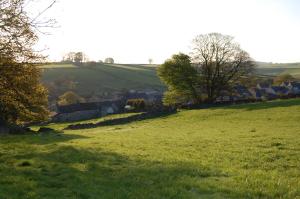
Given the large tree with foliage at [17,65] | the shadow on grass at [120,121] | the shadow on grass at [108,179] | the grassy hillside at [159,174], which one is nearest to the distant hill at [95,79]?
the shadow on grass at [120,121]

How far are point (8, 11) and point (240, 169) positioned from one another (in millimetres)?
13272

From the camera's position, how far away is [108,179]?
1337cm

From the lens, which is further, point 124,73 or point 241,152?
point 124,73

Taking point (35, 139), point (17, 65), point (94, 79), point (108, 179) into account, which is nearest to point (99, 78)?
point (94, 79)

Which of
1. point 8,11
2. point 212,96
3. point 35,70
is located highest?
point 8,11

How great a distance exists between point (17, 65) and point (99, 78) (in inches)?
5843

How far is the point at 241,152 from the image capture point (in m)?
19.3

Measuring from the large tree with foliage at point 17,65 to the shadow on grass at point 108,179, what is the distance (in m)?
5.57

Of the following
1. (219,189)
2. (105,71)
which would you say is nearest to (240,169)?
(219,189)

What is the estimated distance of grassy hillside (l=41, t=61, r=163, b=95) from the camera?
516 ft

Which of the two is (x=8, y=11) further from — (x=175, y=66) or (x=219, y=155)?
(x=175, y=66)

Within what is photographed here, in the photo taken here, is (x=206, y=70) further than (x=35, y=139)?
Yes

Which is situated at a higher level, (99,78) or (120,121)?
(99,78)

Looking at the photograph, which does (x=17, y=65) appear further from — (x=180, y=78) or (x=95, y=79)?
(x=95, y=79)
